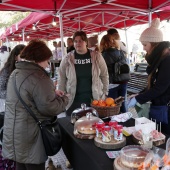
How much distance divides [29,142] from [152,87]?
39.5 inches

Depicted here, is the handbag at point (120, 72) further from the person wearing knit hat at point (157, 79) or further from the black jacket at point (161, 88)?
the black jacket at point (161, 88)

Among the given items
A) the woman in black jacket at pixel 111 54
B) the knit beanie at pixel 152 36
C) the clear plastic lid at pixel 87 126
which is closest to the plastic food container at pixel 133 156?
the clear plastic lid at pixel 87 126

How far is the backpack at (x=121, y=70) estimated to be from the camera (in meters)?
3.10

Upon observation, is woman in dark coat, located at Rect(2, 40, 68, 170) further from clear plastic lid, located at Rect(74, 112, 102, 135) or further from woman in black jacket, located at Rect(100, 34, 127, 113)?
woman in black jacket, located at Rect(100, 34, 127, 113)

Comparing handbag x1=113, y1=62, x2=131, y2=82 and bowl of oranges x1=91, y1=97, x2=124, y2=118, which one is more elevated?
handbag x1=113, y1=62, x2=131, y2=82

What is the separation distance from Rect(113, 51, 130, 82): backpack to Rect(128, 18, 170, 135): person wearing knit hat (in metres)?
1.23

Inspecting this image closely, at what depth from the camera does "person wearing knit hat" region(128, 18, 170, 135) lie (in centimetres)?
167

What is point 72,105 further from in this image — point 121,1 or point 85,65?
point 121,1

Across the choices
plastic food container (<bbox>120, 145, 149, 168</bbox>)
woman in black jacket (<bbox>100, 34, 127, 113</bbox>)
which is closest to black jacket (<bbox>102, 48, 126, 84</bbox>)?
woman in black jacket (<bbox>100, 34, 127, 113</bbox>)

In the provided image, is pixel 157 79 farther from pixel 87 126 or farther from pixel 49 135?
pixel 49 135

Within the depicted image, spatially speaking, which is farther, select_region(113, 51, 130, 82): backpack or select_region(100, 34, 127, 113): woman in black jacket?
select_region(113, 51, 130, 82): backpack

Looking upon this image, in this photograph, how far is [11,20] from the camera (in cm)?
2483

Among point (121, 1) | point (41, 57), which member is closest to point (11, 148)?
point (41, 57)

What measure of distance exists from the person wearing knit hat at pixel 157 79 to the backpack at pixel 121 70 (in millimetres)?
1225
